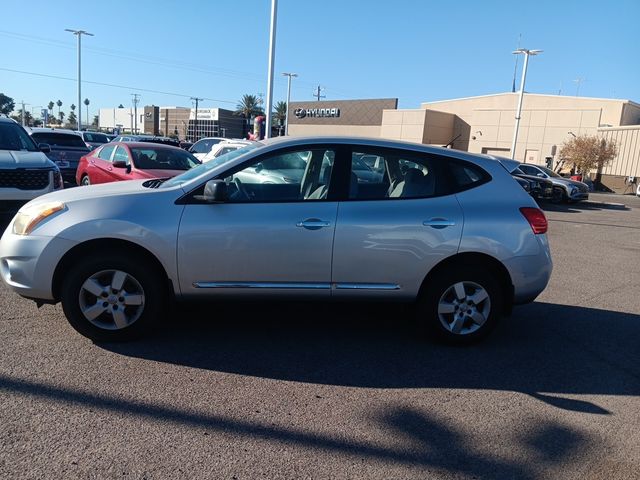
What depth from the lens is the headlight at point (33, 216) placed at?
423 cm

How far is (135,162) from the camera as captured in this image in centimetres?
1001

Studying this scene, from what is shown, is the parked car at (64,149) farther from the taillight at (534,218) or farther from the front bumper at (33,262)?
the taillight at (534,218)

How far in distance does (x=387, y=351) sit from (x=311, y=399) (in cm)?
113

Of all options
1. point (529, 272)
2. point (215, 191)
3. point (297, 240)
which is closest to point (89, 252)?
point (215, 191)

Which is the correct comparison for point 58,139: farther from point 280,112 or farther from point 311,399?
point 280,112

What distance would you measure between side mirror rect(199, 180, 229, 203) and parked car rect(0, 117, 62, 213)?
5.31m

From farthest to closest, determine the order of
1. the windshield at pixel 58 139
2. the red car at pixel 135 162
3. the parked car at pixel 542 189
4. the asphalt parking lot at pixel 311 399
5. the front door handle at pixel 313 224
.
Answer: the parked car at pixel 542 189 < the windshield at pixel 58 139 < the red car at pixel 135 162 < the front door handle at pixel 313 224 < the asphalt parking lot at pixel 311 399

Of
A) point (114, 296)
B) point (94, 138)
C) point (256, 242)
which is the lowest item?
point (114, 296)

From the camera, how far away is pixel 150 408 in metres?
3.38

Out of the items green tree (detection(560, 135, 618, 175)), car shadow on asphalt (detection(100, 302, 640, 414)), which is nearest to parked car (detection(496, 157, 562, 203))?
car shadow on asphalt (detection(100, 302, 640, 414))

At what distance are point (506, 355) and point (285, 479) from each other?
2.64m

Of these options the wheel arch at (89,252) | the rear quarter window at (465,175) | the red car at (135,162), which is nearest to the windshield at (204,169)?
the wheel arch at (89,252)

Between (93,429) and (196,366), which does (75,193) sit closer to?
(196,366)

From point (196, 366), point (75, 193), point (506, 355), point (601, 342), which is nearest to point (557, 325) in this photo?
point (601, 342)
